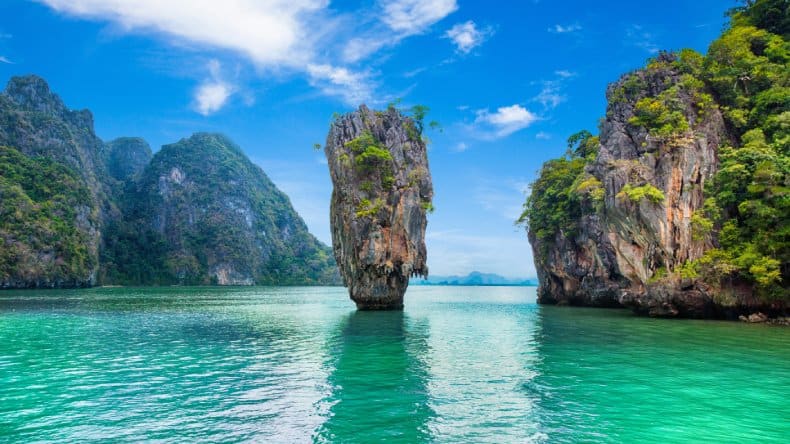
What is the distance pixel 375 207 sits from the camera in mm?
38250

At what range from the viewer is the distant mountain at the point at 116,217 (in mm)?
94125

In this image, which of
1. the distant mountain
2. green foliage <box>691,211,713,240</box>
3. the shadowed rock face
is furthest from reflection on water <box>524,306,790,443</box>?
the distant mountain

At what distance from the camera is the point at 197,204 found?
176000mm

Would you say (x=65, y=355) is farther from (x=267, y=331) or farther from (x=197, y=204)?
(x=197, y=204)

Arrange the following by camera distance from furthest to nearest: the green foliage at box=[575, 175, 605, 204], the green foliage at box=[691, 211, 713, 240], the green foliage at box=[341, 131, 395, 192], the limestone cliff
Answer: the green foliage at box=[341, 131, 395, 192] < the green foliage at box=[575, 175, 605, 204] < the limestone cliff < the green foliage at box=[691, 211, 713, 240]

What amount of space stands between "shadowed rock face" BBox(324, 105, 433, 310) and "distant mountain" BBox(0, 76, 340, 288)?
79.3 m

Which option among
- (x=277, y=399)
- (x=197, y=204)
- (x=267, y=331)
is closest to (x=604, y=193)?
(x=267, y=331)

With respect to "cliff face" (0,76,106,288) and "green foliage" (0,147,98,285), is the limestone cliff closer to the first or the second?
"green foliage" (0,147,98,285)

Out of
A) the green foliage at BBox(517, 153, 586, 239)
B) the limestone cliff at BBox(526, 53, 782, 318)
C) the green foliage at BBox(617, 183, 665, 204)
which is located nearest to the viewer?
the green foliage at BBox(617, 183, 665, 204)

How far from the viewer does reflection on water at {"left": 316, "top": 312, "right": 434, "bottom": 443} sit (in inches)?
372

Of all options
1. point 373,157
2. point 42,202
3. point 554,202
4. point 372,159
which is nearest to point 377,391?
point 373,157

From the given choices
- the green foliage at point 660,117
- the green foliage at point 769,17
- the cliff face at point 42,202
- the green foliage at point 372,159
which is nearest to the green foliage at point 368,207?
the green foliage at point 372,159

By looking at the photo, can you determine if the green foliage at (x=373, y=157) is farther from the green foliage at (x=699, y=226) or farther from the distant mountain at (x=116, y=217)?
the distant mountain at (x=116, y=217)

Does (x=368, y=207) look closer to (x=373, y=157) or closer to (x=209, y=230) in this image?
(x=373, y=157)
